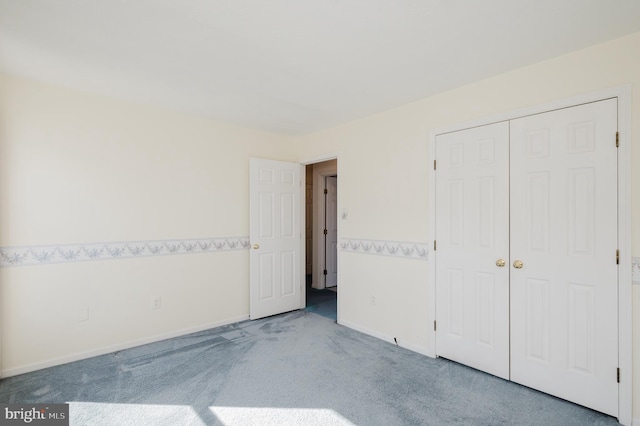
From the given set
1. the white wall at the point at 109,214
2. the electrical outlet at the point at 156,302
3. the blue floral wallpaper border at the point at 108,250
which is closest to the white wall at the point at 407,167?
the white wall at the point at 109,214

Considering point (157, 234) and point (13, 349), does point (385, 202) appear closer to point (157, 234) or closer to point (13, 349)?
point (157, 234)

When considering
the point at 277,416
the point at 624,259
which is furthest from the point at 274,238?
the point at 624,259

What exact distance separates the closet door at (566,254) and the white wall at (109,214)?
3024mm

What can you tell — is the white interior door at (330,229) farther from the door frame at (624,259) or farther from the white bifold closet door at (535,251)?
the door frame at (624,259)

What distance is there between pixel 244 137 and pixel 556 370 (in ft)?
12.7

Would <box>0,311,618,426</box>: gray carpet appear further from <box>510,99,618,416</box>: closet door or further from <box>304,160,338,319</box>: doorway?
<box>304,160,338,319</box>: doorway

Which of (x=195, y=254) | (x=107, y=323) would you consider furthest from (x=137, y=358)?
(x=195, y=254)

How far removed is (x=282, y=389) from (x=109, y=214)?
2.31 meters

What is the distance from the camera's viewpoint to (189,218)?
3574 millimetres

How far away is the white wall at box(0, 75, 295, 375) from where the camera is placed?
2623 millimetres

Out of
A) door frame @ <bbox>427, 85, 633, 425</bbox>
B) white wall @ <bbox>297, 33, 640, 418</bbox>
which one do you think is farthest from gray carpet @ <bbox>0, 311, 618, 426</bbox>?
white wall @ <bbox>297, 33, 640, 418</bbox>

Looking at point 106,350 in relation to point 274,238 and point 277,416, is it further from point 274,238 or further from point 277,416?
point 274,238

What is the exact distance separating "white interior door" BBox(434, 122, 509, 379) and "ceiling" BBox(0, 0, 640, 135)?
621 mm

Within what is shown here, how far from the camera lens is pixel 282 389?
94.7 inches
